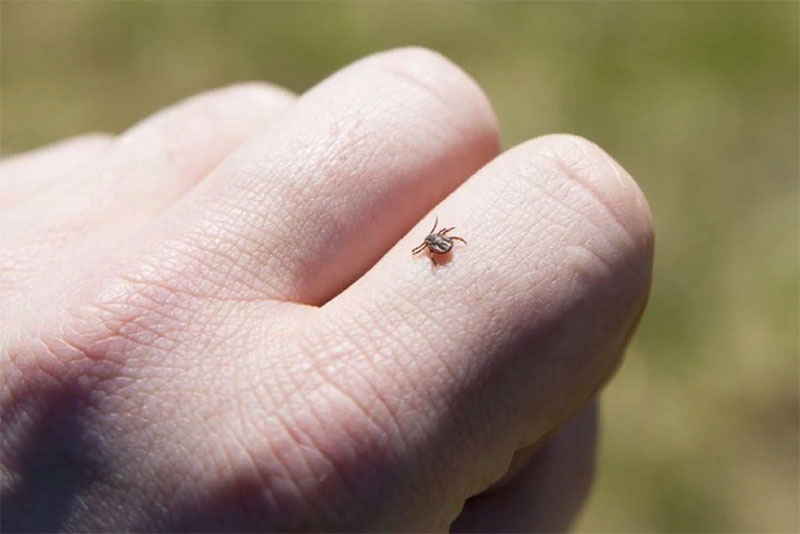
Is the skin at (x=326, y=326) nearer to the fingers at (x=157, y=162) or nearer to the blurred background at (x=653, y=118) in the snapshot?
the fingers at (x=157, y=162)

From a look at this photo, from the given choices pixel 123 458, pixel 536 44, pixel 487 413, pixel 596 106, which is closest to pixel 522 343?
pixel 487 413

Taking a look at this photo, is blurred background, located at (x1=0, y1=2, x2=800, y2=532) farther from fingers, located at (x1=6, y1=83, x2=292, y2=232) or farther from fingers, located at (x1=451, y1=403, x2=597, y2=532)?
fingers, located at (x1=6, y1=83, x2=292, y2=232)

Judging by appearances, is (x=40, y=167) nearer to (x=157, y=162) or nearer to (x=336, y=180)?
(x=157, y=162)

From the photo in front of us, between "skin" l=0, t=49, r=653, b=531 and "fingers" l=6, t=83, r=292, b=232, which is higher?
"fingers" l=6, t=83, r=292, b=232

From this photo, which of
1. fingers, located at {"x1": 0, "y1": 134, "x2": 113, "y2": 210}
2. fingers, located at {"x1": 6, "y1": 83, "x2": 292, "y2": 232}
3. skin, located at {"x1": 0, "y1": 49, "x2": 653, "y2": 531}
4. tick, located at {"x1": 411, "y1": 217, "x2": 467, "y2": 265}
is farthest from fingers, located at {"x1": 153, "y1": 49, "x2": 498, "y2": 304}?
fingers, located at {"x1": 0, "y1": 134, "x2": 113, "y2": 210}

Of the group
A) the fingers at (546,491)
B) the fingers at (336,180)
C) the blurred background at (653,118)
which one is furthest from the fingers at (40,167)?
the blurred background at (653,118)

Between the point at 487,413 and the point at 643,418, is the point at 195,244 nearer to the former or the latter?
the point at 487,413
